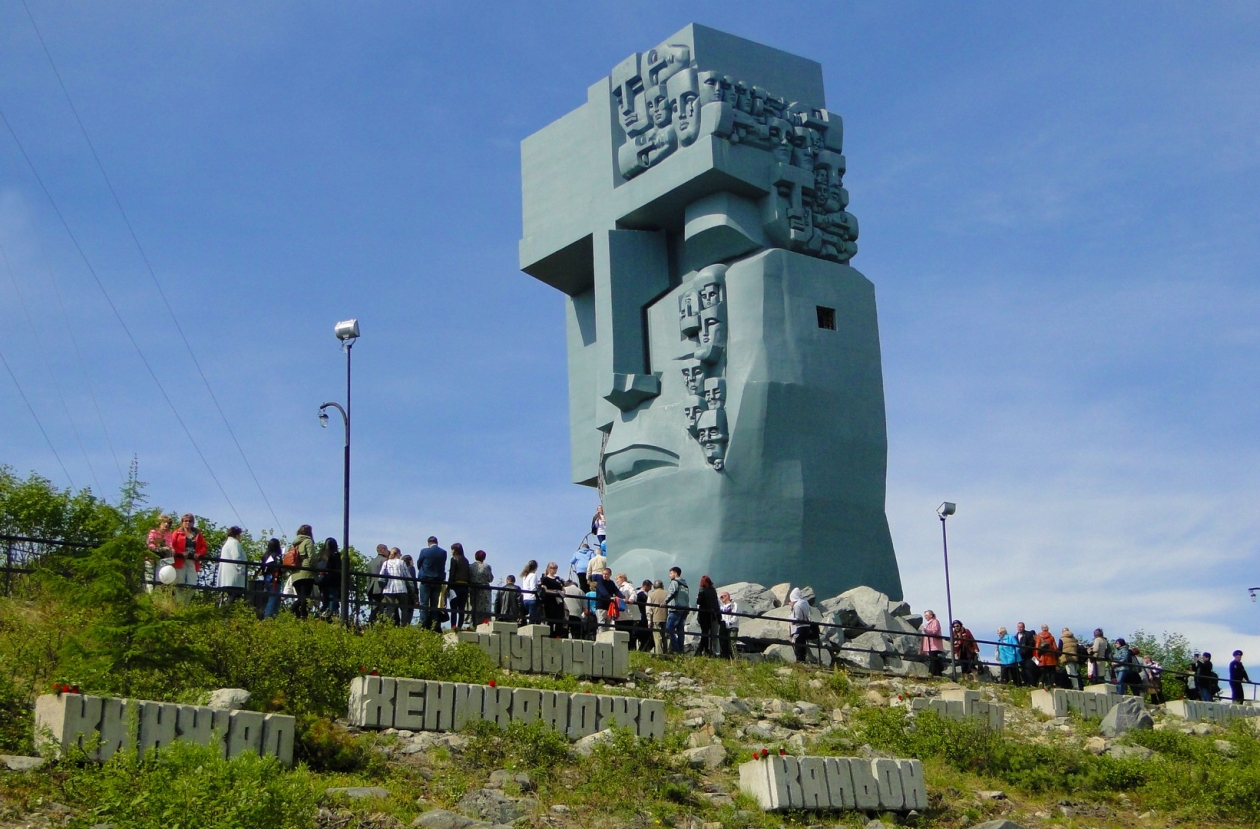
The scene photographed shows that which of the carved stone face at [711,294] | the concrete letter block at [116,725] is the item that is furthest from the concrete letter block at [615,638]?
the carved stone face at [711,294]

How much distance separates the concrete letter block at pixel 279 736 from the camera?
12.9 meters

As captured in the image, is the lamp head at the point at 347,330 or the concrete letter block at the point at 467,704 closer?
the concrete letter block at the point at 467,704

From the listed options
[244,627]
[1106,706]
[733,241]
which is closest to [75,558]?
[244,627]

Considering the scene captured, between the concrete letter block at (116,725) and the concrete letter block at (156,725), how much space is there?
94 mm

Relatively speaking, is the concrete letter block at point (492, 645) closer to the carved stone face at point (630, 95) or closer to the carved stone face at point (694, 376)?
the carved stone face at point (694, 376)

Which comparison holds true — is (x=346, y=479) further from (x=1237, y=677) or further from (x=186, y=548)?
(x=1237, y=677)

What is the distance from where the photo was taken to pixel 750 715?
17750 mm

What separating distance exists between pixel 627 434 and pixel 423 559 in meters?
8.67

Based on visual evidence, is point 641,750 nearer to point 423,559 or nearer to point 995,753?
point 995,753

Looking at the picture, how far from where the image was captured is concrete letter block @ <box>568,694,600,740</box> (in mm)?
15422

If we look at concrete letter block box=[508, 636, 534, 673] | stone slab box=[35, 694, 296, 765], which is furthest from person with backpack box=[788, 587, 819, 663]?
stone slab box=[35, 694, 296, 765]

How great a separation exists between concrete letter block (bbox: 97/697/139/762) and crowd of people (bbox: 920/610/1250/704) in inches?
527

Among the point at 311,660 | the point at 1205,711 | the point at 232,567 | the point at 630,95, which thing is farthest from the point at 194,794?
the point at 630,95

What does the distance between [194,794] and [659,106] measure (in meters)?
20.6
